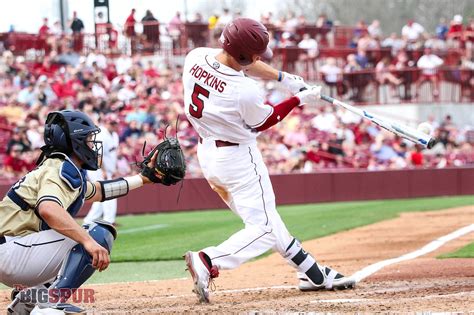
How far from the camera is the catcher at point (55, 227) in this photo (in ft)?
18.2

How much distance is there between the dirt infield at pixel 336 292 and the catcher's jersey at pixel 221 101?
1.25 m

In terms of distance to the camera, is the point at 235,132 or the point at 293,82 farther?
the point at 293,82

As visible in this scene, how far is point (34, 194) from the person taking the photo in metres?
5.65

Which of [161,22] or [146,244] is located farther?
[161,22]

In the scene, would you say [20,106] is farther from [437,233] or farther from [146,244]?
[437,233]

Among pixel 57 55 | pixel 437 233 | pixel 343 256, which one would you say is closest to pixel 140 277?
pixel 343 256

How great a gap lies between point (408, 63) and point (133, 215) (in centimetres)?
1149

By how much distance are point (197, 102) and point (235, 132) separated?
0.35 metres

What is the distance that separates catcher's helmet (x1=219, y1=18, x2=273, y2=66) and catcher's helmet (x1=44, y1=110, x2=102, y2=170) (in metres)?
1.40

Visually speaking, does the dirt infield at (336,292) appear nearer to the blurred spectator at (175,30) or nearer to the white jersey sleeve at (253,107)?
the white jersey sleeve at (253,107)

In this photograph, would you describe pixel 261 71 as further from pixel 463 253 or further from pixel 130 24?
pixel 130 24

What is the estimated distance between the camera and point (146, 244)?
12445 millimetres

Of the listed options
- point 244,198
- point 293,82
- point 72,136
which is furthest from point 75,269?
point 293,82

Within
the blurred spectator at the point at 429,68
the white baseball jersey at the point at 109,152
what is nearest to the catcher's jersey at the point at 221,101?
Answer: the white baseball jersey at the point at 109,152
